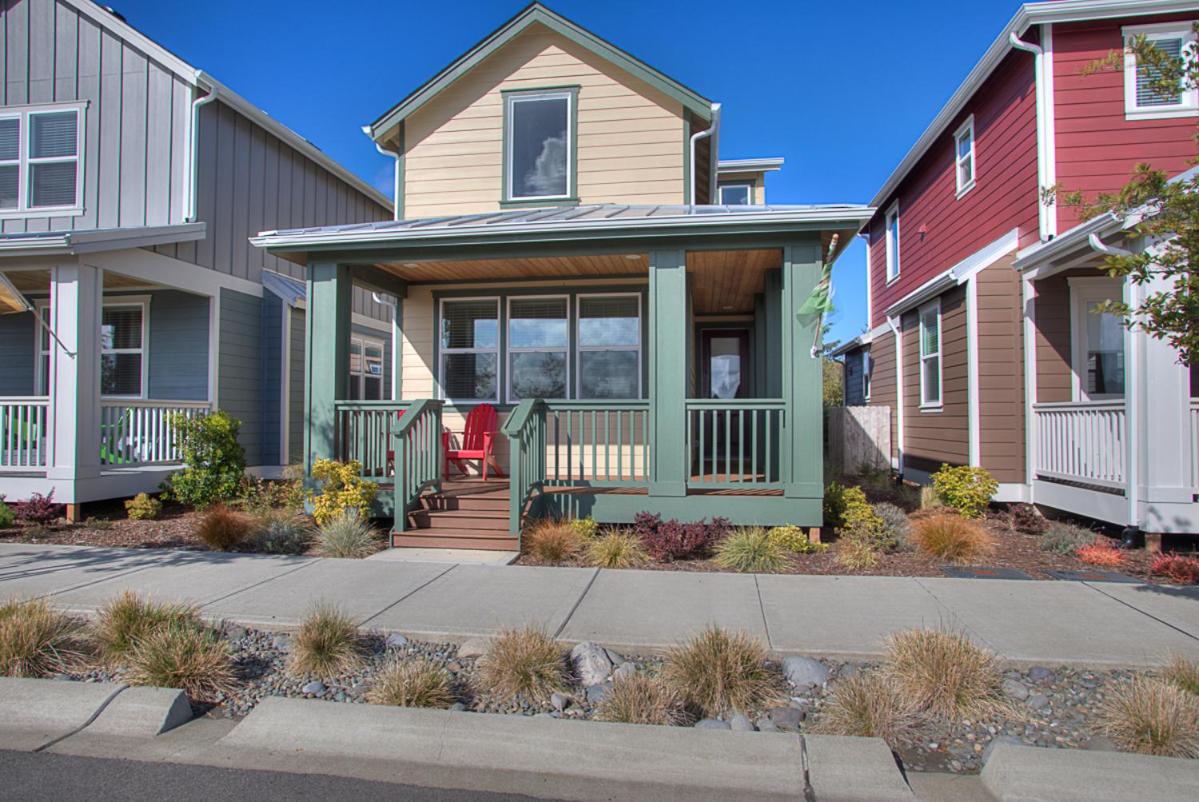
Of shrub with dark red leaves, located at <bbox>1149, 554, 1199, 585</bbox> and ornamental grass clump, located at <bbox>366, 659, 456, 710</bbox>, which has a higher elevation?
shrub with dark red leaves, located at <bbox>1149, 554, 1199, 585</bbox>

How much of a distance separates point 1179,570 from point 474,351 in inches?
325

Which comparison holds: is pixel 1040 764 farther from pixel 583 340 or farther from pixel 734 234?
pixel 583 340

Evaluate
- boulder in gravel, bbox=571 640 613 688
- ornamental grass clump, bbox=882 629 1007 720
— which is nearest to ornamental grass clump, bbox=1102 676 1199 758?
ornamental grass clump, bbox=882 629 1007 720

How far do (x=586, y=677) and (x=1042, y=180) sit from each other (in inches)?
350

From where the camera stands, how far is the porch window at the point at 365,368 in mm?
13133

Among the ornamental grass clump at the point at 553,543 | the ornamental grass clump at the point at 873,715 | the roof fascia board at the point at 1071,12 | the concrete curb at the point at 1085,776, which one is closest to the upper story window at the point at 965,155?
the roof fascia board at the point at 1071,12

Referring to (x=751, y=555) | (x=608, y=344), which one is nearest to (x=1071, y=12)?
(x=608, y=344)

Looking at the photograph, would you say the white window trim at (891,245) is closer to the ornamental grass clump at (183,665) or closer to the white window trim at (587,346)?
the white window trim at (587,346)

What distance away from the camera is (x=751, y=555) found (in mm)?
6516

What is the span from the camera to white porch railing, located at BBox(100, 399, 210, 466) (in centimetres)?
936

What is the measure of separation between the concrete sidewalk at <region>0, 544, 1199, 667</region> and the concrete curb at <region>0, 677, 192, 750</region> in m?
1.14

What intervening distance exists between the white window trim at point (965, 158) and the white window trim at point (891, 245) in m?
2.99

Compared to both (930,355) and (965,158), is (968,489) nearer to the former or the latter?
(930,355)

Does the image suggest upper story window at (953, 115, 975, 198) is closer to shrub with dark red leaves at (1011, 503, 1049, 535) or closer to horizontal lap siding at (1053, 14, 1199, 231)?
horizontal lap siding at (1053, 14, 1199, 231)
